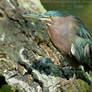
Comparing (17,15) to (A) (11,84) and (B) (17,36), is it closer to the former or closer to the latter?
(B) (17,36)

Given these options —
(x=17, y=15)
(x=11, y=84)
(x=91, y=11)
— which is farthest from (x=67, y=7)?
(x=11, y=84)

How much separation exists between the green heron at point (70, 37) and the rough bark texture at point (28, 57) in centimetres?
25

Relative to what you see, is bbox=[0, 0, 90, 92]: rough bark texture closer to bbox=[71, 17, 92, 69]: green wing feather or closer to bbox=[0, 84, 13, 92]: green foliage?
→ bbox=[0, 84, 13, 92]: green foliage

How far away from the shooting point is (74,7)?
966cm

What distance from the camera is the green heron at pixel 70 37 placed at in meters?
4.23

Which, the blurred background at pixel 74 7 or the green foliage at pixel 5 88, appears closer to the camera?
the green foliage at pixel 5 88

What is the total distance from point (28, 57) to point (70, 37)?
580 mm

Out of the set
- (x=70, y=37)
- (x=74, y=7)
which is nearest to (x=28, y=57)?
(x=70, y=37)

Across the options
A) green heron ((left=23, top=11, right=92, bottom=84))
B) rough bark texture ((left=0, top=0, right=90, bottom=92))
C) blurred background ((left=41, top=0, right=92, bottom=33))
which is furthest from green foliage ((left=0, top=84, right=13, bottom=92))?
blurred background ((left=41, top=0, right=92, bottom=33))

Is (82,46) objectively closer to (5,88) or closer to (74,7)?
(5,88)

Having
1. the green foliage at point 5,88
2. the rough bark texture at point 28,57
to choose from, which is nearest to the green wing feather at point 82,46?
A: the rough bark texture at point 28,57

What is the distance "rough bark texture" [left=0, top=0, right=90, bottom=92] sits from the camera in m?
4.04

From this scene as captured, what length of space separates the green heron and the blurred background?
15.1 ft

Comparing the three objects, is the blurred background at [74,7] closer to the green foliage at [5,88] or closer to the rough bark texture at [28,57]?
the rough bark texture at [28,57]
